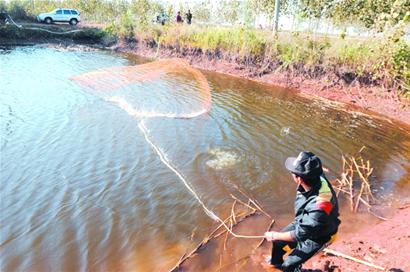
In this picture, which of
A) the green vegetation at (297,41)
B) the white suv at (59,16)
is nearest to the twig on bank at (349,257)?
the green vegetation at (297,41)

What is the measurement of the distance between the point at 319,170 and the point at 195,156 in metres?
5.64

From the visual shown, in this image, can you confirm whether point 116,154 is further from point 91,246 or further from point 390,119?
point 390,119

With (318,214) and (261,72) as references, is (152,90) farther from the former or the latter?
(318,214)

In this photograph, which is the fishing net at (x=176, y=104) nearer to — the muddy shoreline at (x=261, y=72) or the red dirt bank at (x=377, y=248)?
the red dirt bank at (x=377, y=248)

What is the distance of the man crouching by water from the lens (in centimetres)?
378

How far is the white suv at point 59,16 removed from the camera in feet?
115

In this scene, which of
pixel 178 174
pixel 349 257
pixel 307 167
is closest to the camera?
pixel 307 167

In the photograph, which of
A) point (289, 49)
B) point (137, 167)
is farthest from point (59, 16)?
point (137, 167)

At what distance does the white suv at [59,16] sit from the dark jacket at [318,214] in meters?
37.5

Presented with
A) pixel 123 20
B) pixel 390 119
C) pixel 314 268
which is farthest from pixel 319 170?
pixel 123 20

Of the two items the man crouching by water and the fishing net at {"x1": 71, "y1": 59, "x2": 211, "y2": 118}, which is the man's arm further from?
the fishing net at {"x1": 71, "y1": 59, "x2": 211, "y2": 118}

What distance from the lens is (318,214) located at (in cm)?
378

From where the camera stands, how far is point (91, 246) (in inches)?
223

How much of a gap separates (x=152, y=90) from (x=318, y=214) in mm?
11713
